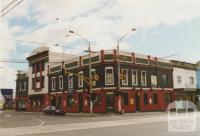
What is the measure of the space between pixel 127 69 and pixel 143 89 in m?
4.35

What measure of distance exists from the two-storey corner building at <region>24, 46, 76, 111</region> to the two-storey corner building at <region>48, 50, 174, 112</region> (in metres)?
3.46

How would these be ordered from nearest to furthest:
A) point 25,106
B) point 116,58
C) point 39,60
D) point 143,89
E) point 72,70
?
point 116,58 → point 143,89 → point 72,70 → point 39,60 → point 25,106

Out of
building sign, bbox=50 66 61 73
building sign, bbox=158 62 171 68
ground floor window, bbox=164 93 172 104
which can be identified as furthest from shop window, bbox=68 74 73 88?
ground floor window, bbox=164 93 172 104

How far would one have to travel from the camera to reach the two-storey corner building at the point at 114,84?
44.8 m

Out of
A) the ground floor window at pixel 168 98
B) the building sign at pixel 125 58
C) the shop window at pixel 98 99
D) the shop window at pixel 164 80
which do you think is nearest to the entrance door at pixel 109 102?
the shop window at pixel 98 99

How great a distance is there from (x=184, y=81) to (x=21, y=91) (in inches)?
1396

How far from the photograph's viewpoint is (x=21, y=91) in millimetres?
71812

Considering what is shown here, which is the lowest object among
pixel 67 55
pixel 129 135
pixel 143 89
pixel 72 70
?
pixel 129 135

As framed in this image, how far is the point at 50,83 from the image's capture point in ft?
190

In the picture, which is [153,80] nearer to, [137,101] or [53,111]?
[137,101]

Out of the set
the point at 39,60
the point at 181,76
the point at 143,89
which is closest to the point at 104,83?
the point at 143,89

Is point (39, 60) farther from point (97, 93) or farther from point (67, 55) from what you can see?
point (97, 93)

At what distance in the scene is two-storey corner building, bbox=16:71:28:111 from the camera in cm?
6981

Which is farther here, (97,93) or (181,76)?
(181,76)
